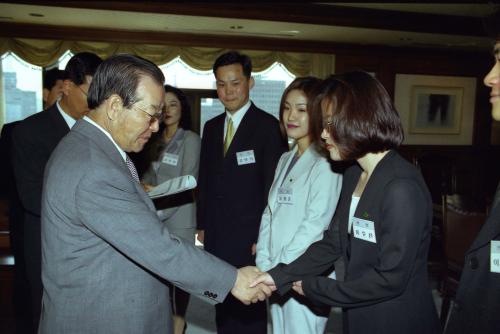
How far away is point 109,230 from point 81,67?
109cm

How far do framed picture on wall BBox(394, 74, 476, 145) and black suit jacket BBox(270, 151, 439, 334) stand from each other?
6.93m

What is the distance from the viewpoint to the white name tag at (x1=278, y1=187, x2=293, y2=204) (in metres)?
1.99

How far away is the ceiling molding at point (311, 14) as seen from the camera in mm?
5086

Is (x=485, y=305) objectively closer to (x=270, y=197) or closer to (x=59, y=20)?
(x=270, y=197)

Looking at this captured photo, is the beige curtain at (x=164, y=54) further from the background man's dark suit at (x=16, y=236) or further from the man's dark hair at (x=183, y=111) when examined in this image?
the background man's dark suit at (x=16, y=236)

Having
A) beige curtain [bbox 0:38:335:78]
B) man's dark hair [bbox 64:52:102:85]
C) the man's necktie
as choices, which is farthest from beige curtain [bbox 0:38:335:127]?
man's dark hair [bbox 64:52:102:85]

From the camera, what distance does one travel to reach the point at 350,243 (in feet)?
4.85

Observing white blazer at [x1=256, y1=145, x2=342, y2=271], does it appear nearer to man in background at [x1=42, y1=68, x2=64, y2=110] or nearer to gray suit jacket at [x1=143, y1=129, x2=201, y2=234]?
gray suit jacket at [x1=143, y1=129, x2=201, y2=234]

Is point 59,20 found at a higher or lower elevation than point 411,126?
higher

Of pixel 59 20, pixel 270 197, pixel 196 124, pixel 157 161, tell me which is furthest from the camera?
pixel 196 124

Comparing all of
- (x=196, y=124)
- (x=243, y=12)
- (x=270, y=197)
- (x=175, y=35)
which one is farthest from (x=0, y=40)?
(x=270, y=197)

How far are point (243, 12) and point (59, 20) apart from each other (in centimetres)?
268

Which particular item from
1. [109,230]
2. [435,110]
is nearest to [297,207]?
[109,230]

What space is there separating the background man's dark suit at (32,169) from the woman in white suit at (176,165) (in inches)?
30.6
